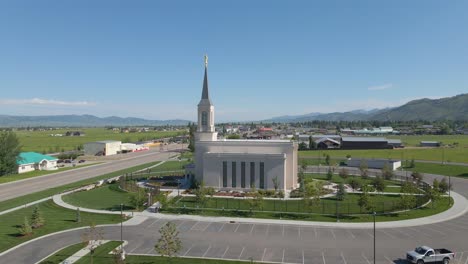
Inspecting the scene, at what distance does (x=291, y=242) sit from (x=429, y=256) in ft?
37.7

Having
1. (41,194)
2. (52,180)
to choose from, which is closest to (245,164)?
(41,194)

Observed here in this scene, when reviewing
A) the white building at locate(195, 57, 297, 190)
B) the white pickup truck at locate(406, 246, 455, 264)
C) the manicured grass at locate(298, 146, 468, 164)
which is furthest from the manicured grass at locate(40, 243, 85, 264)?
the manicured grass at locate(298, 146, 468, 164)

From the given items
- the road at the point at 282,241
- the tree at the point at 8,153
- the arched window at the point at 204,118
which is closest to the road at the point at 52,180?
the tree at the point at 8,153

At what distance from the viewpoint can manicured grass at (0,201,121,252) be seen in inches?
1329

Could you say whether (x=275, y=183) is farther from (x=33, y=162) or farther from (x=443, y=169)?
(x=33, y=162)

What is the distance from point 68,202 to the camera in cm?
4878

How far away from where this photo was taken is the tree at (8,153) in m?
76.4

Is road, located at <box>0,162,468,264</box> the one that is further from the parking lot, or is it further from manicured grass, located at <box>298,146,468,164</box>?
manicured grass, located at <box>298,146,468,164</box>

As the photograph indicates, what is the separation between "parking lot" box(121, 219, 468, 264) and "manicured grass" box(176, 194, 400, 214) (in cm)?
636

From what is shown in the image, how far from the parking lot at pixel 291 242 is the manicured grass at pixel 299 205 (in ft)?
20.9

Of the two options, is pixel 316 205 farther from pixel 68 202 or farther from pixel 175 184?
pixel 68 202

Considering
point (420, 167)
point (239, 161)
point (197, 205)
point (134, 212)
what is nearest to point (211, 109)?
point (239, 161)

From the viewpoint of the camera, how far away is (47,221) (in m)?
39.6

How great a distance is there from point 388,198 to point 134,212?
36731 mm
